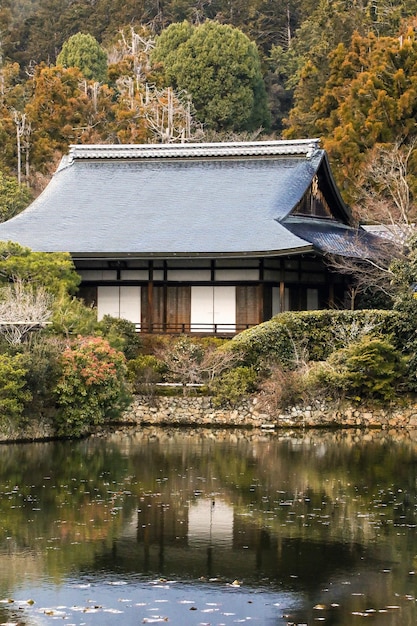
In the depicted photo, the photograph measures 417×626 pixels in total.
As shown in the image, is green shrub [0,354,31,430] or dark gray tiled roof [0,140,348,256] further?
dark gray tiled roof [0,140,348,256]

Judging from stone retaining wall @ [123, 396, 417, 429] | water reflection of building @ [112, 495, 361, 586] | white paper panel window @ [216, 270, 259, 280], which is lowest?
water reflection of building @ [112, 495, 361, 586]

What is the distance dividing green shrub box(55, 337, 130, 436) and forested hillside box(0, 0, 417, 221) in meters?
15.8

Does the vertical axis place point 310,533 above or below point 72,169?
below

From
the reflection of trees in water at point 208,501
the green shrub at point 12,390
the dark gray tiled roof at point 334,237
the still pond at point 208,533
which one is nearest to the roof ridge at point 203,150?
the dark gray tiled roof at point 334,237

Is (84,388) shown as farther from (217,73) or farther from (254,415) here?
(217,73)

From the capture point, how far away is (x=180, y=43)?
223ft

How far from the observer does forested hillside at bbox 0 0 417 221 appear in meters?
48.0

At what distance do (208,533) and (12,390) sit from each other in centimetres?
969

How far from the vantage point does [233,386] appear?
31094mm

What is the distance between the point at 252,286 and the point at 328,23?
94.6ft

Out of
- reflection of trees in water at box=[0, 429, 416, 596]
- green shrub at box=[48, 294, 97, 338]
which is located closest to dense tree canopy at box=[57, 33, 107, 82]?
green shrub at box=[48, 294, 97, 338]

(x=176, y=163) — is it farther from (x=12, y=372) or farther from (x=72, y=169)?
(x=12, y=372)

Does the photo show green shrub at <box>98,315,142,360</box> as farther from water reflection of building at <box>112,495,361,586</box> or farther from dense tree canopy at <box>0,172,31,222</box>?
dense tree canopy at <box>0,172,31,222</box>

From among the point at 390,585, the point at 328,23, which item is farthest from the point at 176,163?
the point at 390,585
